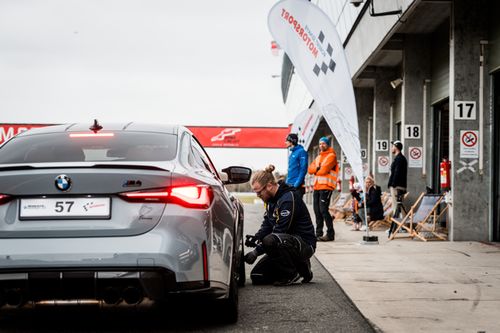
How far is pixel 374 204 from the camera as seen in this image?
656 inches

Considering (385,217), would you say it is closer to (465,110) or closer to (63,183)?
(465,110)

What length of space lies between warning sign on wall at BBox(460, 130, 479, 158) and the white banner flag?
210 centimetres

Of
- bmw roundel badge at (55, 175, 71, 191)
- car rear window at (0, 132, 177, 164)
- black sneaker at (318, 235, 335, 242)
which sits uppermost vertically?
car rear window at (0, 132, 177, 164)

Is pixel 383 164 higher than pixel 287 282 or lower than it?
higher

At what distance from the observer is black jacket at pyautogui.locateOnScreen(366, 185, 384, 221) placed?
54.2ft

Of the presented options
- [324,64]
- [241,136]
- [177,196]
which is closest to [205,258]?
[177,196]

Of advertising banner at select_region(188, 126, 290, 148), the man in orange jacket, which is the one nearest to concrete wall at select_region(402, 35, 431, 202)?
the man in orange jacket

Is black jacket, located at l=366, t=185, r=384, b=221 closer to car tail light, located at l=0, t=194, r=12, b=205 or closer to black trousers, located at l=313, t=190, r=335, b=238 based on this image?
black trousers, located at l=313, t=190, r=335, b=238

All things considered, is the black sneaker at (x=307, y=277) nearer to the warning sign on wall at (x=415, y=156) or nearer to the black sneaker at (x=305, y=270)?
the black sneaker at (x=305, y=270)

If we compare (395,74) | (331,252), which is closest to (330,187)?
(331,252)

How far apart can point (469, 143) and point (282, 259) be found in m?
6.22

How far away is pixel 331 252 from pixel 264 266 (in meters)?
3.49

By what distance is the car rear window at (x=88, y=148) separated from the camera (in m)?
4.84

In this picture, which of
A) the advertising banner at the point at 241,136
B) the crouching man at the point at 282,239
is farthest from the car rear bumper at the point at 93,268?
the advertising banner at the point at 241,136
